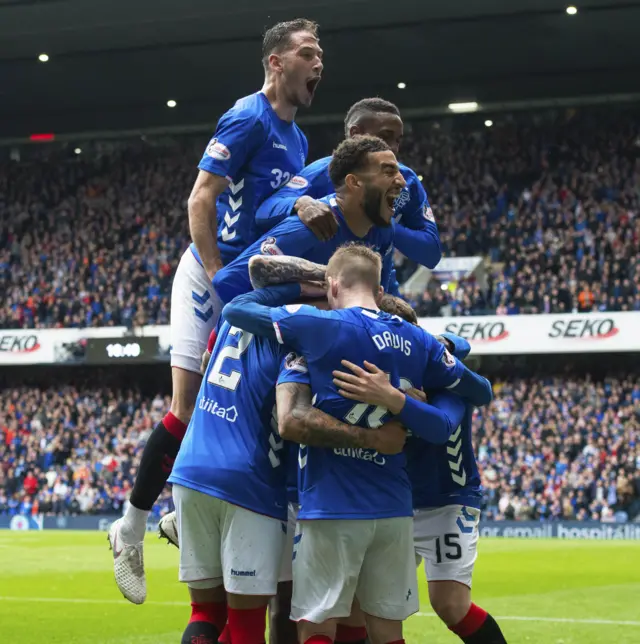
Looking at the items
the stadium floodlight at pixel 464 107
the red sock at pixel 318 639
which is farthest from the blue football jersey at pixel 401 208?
the stadium floodlight at pixel 464 107

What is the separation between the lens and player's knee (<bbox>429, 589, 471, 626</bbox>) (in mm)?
5566

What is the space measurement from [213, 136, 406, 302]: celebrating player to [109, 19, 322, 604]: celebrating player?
2.00ft

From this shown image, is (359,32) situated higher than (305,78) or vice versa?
(359,32)

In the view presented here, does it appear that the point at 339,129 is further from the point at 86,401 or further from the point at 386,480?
the point at 386,480

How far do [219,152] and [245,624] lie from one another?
2.34 metres

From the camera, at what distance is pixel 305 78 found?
596 cm

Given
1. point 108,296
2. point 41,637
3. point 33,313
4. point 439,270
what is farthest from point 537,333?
point 41,637

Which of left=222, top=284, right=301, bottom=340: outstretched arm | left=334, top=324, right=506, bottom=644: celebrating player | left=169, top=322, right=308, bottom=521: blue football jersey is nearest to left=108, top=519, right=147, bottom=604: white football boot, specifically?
left=169, top=322, right=308, bottom=521: blue football jersey

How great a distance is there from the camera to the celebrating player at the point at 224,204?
5.82m

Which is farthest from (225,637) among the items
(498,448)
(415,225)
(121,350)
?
(121,350)

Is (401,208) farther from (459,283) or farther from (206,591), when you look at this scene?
(459,283)

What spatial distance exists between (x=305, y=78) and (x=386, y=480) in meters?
2.36

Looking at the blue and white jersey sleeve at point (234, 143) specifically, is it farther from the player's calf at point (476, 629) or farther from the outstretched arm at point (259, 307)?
the player's calf at point (476, 629)

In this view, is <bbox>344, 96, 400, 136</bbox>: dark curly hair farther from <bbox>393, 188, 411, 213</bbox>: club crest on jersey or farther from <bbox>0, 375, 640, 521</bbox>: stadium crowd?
<bbox>0, 375, 640, 521</bbox>: stadium crowd
